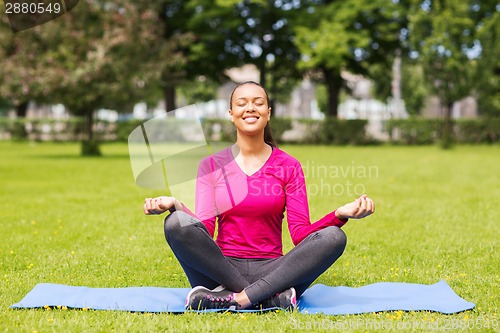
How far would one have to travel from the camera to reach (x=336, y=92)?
33781 mm

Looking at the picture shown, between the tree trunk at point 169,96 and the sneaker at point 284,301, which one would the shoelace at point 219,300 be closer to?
the sneaker at point 284,301

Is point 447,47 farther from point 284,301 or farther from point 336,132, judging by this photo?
point 284,301

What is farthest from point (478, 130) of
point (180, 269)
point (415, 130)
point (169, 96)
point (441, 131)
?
point (180, 269)

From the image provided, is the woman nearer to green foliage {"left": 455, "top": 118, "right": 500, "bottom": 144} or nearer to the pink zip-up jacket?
the pink zip-up jacket

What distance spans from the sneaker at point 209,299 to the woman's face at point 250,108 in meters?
1.10

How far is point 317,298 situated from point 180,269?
162 cm

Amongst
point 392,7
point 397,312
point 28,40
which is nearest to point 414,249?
point 397,312

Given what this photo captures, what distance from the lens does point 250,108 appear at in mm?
4367

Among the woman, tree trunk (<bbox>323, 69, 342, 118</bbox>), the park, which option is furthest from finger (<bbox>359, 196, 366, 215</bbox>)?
tree trunk (<bbox>323, 69, 342, 118</bbox>)

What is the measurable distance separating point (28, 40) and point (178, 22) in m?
11.9

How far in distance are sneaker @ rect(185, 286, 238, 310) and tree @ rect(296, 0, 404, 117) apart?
25.9 metres

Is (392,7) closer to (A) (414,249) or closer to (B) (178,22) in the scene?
(B) (178,22)

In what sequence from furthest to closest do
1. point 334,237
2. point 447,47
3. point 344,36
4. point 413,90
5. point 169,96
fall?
point 413,90 < point 169,96 < point 344,36 < point 447,47 < point 334,237

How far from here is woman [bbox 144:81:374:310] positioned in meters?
4.24
